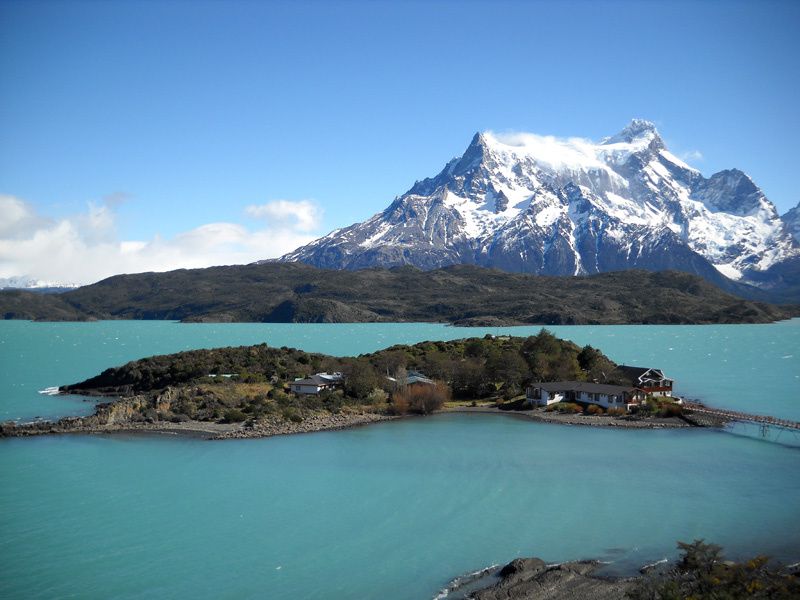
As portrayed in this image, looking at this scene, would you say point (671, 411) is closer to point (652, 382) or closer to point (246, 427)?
point (652, 382)

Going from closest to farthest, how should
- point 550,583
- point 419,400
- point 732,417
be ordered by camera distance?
point 550,583 < point 732,417 < point 419,400

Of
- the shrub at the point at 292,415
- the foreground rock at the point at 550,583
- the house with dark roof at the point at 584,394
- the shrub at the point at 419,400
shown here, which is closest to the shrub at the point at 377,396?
the shrub at the point at 419,400

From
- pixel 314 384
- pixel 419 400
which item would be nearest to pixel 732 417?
pixel 419 400

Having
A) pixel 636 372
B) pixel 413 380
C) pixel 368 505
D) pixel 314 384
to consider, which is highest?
pixel 314 384

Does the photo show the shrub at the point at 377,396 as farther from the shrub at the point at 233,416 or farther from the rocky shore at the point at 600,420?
the shrub at the point at 233,416

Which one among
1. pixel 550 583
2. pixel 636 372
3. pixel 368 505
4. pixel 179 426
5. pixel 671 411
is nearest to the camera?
pixel 550 583

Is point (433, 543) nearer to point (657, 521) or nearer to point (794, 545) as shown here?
point (657, 521)

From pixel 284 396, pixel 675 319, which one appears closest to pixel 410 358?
pixel 284 396

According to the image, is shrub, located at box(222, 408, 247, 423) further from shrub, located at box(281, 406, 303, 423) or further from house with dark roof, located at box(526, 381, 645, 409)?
house with dark roof, located at box(526, 381, 645, 409)
